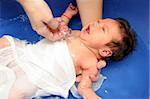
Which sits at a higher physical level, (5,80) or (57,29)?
(57,29)

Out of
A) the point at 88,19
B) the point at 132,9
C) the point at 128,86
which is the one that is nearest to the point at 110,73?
the point at 128,86

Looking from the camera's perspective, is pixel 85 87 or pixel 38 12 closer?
pixel 38 12

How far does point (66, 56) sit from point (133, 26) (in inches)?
15.6

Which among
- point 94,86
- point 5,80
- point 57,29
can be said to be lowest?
point 94,86

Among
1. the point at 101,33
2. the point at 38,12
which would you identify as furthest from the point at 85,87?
the point at 38,12

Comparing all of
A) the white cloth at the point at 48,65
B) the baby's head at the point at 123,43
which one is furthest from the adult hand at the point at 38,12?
the baby's head at the point at 123,43

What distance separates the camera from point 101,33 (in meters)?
1.19

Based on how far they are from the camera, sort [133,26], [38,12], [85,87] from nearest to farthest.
A: [38,12], [85,87], [133,26]

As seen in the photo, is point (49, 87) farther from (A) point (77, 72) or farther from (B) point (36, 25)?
(B) point (36, 25)

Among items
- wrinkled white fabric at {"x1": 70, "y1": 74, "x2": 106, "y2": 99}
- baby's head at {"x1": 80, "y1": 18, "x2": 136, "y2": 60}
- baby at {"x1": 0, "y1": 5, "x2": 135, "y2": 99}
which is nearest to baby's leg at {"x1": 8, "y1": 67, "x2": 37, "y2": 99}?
baby at {"x1": 0, "y1": 5, "x2": 135, "y2": 99}

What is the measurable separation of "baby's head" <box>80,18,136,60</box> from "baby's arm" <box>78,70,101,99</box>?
98mm

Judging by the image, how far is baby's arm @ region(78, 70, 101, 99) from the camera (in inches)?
44.3

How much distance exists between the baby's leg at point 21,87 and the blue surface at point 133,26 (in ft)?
0.55

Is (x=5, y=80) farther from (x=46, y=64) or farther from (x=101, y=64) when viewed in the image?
(x=101, y=64)
